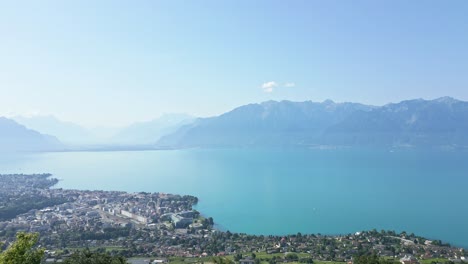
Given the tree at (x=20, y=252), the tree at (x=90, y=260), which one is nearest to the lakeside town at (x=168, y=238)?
the tree at (x=90, y=260)

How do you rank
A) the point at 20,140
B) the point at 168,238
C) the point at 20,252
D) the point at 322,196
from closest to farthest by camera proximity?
the point at 20,252
the point at 168,238
the point at 322,196
the point at 20,140

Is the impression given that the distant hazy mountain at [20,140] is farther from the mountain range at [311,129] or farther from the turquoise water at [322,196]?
the turquoise water at [322,196]

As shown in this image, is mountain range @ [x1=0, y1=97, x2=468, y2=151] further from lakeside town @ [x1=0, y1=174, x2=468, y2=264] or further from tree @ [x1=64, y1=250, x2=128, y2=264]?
tree @ [x1=64, y1=250, x2=128, y2=264]

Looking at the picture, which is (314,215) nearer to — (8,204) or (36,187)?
(8,204)

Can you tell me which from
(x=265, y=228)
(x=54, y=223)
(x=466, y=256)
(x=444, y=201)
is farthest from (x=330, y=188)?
(x=54, y=223)

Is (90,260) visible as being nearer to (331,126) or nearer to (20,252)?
(20,252)

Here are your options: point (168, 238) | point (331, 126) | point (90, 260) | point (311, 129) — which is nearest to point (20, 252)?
point (90, 260)

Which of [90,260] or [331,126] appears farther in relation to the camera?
[331,126]
